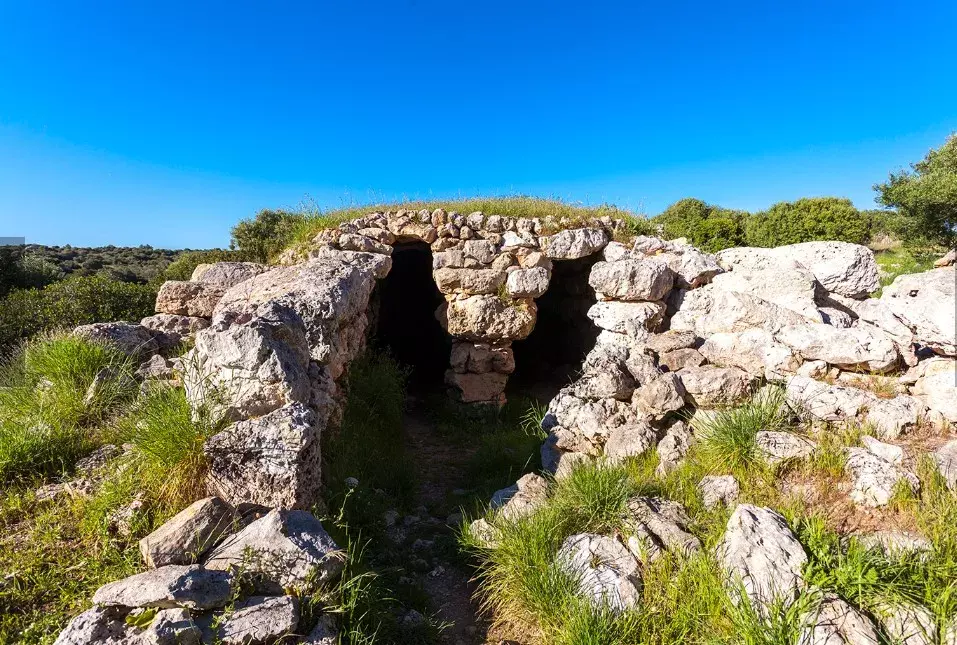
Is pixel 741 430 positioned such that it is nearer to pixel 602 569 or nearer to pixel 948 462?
pixel 948 462

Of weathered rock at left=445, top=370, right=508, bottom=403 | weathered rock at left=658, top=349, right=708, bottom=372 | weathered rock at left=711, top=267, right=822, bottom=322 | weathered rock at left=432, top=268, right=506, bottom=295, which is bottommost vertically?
weathered rock at left=445, top=370, right=508, bottom=403

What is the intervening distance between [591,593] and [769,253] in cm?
616

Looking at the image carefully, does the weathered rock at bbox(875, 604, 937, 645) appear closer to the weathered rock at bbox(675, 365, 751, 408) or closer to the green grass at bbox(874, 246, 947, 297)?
the weathered rock at bbox(675, 365, 751, 408)

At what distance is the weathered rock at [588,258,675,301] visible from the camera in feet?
23.2

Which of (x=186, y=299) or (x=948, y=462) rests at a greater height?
(x=186, y=299)

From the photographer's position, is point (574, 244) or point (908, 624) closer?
point (908, 624)

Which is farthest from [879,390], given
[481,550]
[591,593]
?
[481,550]

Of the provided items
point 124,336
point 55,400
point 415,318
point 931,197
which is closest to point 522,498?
point 55,400

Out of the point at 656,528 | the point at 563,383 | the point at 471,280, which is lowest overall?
the point at 563,383

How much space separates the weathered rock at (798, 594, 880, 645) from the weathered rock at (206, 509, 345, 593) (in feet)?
9.40

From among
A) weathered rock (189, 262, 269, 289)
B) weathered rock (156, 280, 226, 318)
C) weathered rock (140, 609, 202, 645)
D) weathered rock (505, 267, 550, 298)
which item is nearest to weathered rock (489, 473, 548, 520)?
weathered rock (140, 609, 202, 645)

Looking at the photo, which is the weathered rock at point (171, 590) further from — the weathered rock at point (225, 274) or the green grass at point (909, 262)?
the green grass at point (909, 262)

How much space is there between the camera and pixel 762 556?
3.07 m

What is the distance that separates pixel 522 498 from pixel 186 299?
5417mm
